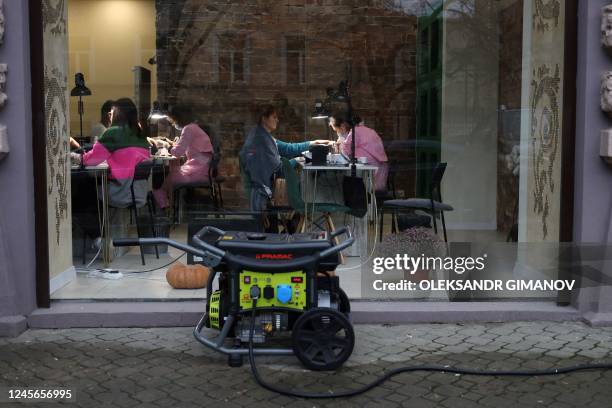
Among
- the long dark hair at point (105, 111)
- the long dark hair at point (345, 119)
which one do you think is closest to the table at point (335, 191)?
the long dark hair at point (345, 119)

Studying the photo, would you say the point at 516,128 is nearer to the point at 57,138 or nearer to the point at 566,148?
the point at 566,148

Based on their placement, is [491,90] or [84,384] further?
[491,90]

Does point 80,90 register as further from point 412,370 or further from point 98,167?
point 412,370

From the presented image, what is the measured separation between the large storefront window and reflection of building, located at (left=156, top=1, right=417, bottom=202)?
0.7 inches

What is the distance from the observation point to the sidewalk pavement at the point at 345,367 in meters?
4.70

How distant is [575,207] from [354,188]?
2728 millimetres

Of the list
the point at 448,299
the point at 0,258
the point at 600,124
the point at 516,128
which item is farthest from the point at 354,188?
the point at 0,258

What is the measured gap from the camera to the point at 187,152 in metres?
9.46

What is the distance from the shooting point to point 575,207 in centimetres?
631

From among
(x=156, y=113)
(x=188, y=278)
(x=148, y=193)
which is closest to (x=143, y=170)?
(x=148, y=193)

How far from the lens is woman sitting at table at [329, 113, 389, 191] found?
350 inches

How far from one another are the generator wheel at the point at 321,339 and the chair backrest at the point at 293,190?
10.7ft

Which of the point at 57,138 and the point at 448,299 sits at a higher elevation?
the point at 57,138

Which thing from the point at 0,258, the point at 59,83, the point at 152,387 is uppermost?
the point at 59,83
